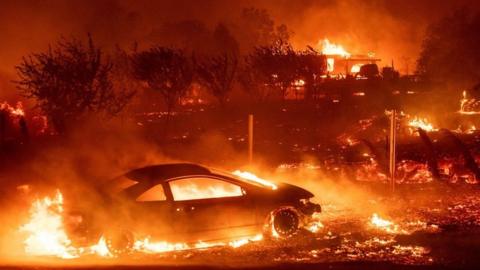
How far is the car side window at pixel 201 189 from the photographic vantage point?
8141mm

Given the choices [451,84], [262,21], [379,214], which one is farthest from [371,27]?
[379,214]

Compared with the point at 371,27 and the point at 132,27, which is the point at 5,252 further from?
the point at 371,27

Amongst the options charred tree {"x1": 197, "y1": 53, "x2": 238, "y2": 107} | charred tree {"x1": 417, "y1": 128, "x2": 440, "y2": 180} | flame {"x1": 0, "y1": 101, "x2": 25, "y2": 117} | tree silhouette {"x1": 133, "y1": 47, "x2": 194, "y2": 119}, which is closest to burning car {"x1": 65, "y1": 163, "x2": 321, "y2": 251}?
charred tree {"x1": 417, "y1": 128, "x2": 440, "y2": 180}

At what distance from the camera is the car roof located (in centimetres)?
813

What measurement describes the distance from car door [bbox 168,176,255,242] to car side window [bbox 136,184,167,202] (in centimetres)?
14

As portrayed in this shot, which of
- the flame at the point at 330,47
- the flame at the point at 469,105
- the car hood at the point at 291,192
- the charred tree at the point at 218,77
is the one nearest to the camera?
the car hood at the point at 291,192

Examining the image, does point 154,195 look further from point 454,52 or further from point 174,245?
point 454,52

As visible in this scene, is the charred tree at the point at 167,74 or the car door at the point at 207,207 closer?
the car door at the point at 207,207

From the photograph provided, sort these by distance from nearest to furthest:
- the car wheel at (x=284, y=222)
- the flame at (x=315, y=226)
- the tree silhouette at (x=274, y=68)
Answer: the car wheel at (x=284, y=222) → the flame at (x=315, y=226) → the tree silhouette at (x=274, y=68)

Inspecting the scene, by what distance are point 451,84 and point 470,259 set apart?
3147cm

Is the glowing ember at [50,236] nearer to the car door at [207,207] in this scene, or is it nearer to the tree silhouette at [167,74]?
the car door at [207,207]

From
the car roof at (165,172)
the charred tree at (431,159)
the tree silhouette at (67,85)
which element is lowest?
the car roof at (165,172)

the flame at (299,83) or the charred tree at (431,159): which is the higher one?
the flame at (299,83)

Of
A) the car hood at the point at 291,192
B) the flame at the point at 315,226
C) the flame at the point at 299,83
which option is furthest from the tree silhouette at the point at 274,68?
the car hood at the point at 291,192
